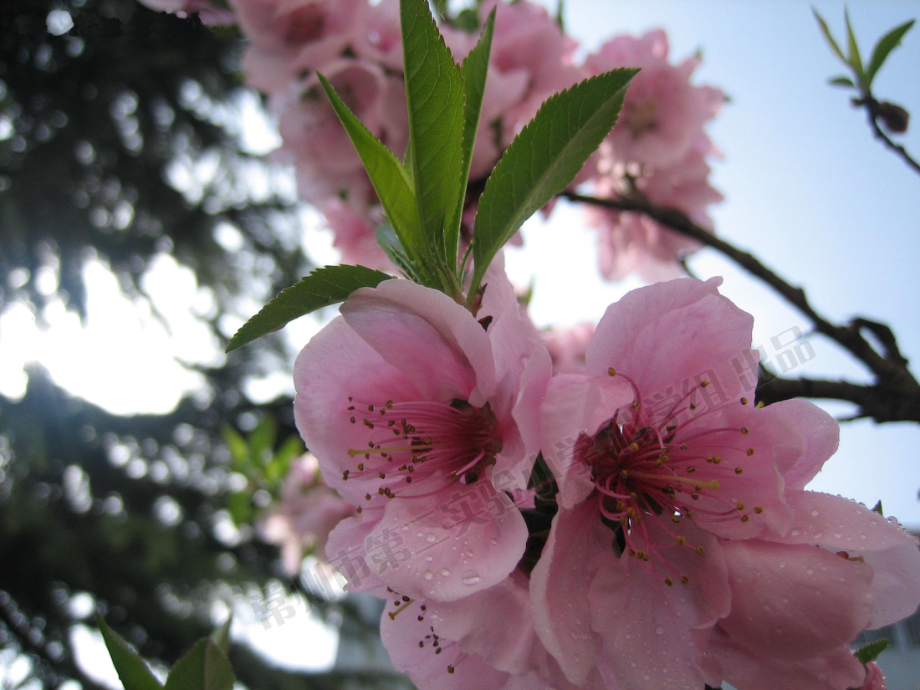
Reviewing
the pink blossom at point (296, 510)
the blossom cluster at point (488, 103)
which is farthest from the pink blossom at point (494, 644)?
the pink blossom at point (296, 510)

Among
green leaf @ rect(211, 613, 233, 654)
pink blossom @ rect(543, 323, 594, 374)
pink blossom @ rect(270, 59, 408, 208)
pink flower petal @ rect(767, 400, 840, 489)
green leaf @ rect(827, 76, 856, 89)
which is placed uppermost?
green leaf @ rect(827, 76, 856, 89)

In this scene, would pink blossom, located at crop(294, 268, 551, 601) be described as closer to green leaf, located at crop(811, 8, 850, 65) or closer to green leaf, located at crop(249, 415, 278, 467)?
green leaf, located at crop(811, 8, 850, 65)

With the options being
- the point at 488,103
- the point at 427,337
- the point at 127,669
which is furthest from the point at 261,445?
the point at 427,337

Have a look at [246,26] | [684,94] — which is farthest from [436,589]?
[684,94]

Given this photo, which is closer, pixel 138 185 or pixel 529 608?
pixel 529 608

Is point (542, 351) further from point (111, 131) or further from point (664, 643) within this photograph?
point (111, 131)

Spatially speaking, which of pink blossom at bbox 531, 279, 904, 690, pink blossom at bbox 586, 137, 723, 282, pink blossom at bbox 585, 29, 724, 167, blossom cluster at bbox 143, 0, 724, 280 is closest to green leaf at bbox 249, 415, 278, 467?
blossom cluster at bbox 143, 0, 724, 280
